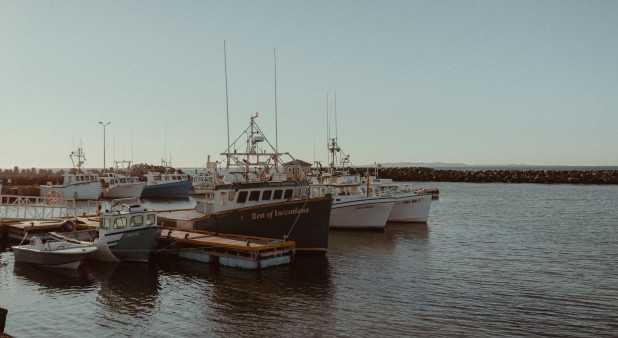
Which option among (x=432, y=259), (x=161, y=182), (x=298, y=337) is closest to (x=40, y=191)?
(x=161, y=182)

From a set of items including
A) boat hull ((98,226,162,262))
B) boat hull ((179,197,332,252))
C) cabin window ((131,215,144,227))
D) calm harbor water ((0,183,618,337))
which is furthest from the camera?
boat hull ((179,197,332,252))

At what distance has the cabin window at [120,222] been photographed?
27031 mm

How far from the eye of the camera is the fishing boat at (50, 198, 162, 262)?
27.1m

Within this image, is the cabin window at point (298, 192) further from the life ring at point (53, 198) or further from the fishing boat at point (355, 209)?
the life ring at point (53, 198)

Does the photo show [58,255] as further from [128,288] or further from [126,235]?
[128,288]

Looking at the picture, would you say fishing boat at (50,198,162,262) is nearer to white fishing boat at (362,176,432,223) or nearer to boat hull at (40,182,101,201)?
white fishing boat at (362,176,432,223)

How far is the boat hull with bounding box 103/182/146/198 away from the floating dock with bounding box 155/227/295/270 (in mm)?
53168

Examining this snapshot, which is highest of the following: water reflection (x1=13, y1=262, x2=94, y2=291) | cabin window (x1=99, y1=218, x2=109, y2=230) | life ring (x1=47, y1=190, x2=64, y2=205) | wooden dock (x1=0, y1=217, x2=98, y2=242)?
life ring (x1=47, y1=190, x2=64, y2=205)

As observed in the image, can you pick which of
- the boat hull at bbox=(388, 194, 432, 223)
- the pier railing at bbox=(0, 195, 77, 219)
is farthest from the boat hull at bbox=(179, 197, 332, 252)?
the boat hull at bbox=(388, 194, 432, 223)

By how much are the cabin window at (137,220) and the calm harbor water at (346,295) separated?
2371 mm

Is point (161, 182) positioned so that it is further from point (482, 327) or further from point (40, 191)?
point (482, 327)

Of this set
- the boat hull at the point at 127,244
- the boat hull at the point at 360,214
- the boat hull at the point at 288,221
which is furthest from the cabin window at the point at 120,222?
the boat hull at the point at 360,214

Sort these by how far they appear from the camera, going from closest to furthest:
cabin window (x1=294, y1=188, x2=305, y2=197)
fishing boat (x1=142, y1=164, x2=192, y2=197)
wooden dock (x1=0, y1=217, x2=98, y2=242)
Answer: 1. cabin window (x1=294, y1=188, x2=305, y2=197)
2. wooden dock (x1=0, y1=217, x2=98, y2=242)
3. fishing boat (x1=142, y1=164, x2=192, y2=197)

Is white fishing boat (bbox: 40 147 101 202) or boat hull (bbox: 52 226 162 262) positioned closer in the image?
boat hull (bbox: 52 226 162 262)
